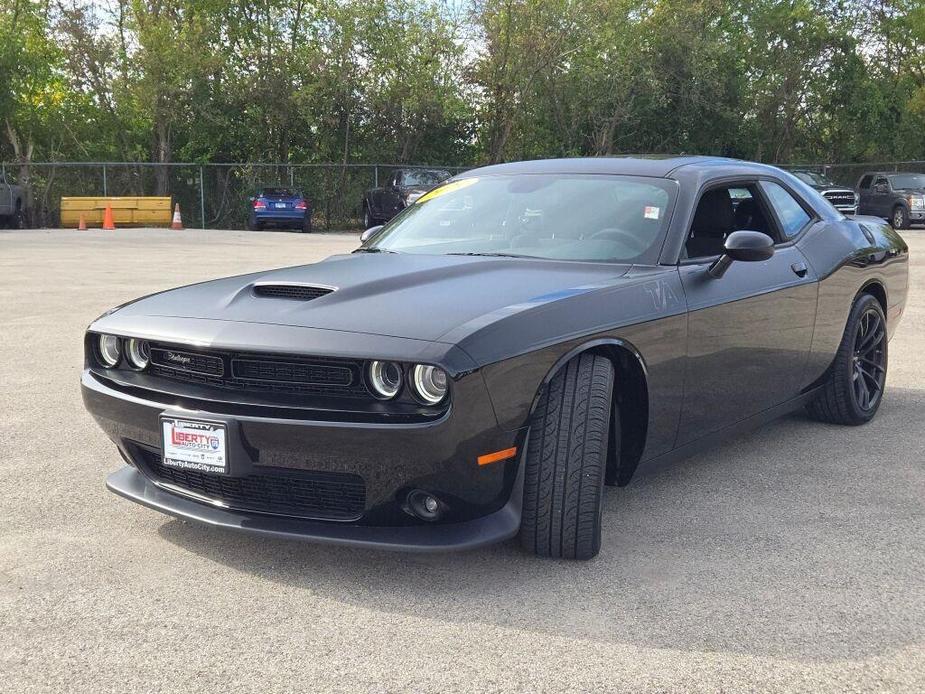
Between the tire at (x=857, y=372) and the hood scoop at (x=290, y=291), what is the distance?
9.46ft

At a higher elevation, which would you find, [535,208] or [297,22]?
[297,22]

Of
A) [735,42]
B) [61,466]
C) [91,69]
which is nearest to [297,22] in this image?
[91,69]

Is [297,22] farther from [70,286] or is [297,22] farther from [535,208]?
[535,208]

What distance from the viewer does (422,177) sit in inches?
1137

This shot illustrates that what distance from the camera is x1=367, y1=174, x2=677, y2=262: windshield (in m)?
4.42

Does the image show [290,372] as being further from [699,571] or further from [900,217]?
[900,217]

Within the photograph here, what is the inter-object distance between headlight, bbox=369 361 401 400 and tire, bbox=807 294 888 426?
298cm

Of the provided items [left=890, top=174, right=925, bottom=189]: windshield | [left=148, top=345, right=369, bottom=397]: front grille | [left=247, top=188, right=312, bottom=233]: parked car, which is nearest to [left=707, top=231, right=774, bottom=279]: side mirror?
[left=148, top=345, right=369, bottom=397]: front grille

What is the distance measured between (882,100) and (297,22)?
2222cm

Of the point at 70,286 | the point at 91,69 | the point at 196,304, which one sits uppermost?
the point at 91,69

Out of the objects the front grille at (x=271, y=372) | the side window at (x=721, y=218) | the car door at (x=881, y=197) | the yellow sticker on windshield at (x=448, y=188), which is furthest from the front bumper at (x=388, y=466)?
the car door at (x=881, y=197)

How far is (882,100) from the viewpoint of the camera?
42094mm

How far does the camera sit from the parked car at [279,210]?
94.7 ft

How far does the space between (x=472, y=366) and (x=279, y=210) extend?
2643 centimetres
